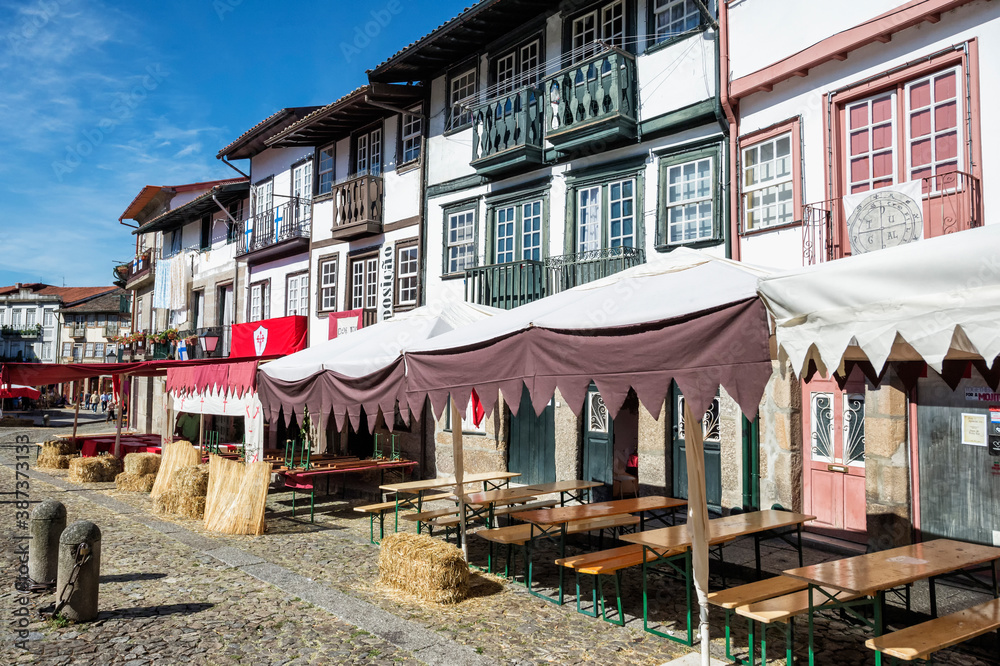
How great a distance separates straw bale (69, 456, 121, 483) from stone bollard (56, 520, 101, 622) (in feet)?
36.2

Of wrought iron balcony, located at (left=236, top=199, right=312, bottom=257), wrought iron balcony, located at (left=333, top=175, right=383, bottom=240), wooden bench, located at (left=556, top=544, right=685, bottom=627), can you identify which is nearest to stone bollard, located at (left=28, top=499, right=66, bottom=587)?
wooden bench, located at (left=556, top=544, right=685, bottom=627)

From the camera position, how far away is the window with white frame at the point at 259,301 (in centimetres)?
2394

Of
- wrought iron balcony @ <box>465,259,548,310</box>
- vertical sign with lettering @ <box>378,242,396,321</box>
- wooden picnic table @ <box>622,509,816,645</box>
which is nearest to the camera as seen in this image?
wooden picnic table @ <box>622,509,816,645</box>

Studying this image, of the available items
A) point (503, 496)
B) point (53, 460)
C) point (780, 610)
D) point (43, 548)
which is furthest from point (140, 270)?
point (780, 610)

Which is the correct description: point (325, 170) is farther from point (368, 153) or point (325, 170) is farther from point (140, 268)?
point (140, 268)

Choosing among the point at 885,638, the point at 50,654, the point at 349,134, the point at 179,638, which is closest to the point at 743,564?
the point at 885,638

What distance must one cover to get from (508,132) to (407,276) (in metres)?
5.02

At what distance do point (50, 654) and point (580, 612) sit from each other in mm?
4466

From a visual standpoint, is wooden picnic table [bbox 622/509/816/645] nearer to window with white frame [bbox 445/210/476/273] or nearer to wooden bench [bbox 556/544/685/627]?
wooden bench [bbox 556/544/685/627]

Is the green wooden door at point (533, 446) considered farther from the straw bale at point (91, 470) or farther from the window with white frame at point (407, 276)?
the straw bale at point (91, 470)

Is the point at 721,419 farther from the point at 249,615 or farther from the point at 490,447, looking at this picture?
the point at 249,615

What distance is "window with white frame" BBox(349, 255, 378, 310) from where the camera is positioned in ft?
62.4

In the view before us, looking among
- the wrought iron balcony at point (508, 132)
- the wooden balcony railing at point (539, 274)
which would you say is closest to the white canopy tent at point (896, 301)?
the wooden balcony railing at point (539, 274)

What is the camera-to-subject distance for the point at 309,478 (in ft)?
46.5
